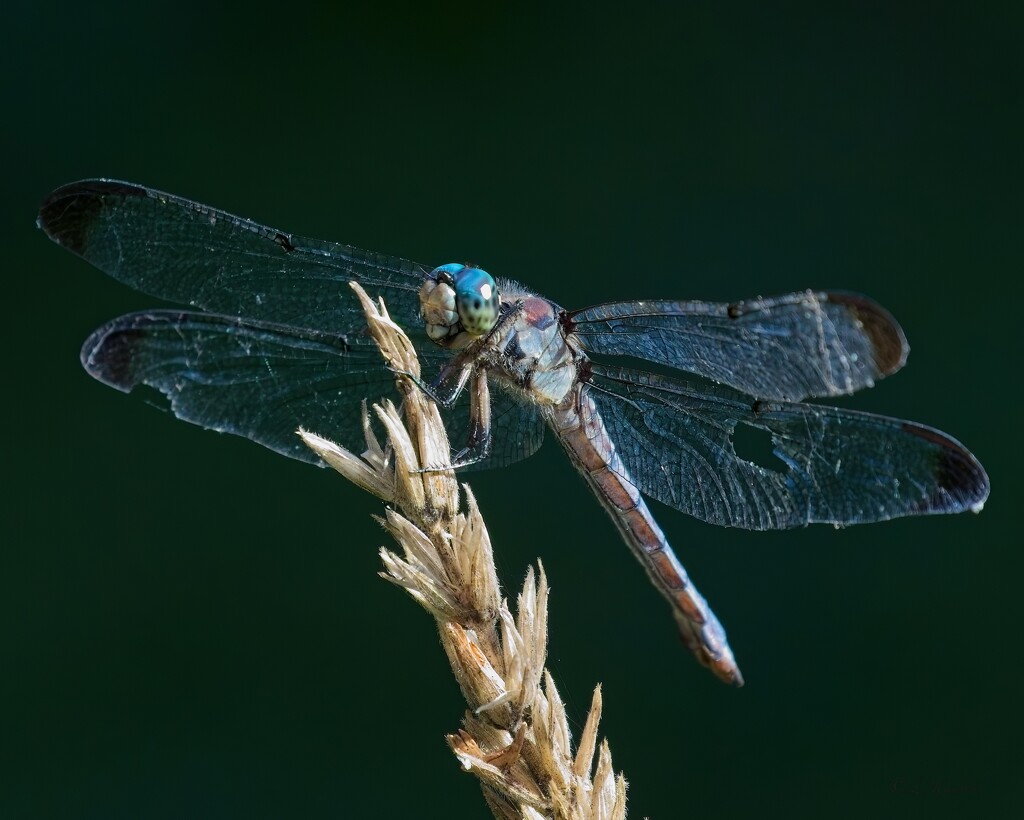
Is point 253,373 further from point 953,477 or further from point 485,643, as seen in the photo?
point 953,477

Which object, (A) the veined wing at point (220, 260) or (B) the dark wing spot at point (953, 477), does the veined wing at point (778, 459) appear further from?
(A) the veined wing at point (220, 260)

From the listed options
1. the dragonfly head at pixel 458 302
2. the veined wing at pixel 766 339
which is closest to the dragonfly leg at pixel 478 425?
the dragonfly head at pixel 458 302

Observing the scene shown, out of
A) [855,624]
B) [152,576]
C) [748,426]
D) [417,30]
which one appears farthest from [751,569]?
[417,30]

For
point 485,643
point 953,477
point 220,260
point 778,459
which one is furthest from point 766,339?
point 220,260

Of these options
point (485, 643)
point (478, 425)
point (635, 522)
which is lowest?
point (635, 522)

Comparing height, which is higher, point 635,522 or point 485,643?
point 485,643

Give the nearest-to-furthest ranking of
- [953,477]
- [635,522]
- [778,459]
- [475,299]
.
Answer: [953,477] < [475,299] < [778,459] < [635,522]

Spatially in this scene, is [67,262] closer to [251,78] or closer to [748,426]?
[251,78]
